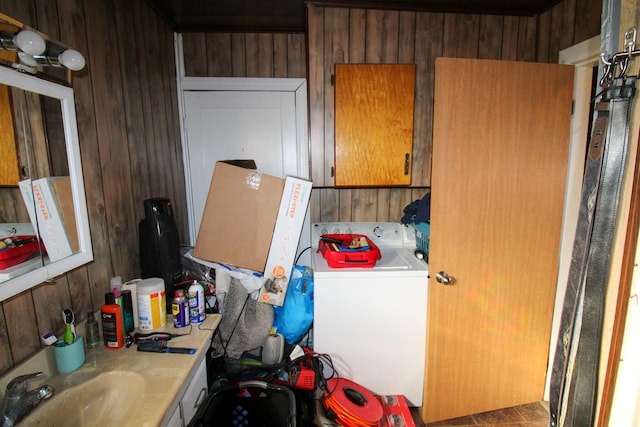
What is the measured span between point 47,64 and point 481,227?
189cm

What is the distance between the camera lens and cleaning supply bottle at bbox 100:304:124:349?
3.59 feet

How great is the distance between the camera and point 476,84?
4.63 feet

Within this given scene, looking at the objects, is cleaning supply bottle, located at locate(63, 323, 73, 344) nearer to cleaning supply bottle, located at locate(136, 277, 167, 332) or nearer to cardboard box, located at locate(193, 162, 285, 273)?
cleaning supply bottle, located at locate(136, 277, 167, 332)

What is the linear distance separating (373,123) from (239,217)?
962 millimetres

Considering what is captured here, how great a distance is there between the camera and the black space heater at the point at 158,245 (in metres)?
1.41

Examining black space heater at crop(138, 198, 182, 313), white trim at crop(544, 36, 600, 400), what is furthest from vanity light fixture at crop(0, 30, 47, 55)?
white trim at crop(544, 36, 600, 400)

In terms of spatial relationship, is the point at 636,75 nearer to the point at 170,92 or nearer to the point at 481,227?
the point at 481,227

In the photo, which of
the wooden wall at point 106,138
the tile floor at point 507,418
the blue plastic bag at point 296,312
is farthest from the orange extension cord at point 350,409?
the wooden wall at point 106,138

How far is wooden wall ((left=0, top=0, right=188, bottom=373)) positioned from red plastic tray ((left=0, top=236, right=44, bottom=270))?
11 cm

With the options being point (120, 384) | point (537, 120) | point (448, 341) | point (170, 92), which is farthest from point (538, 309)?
point (170, 92)

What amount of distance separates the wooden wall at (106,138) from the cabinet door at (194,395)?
0.50 metres

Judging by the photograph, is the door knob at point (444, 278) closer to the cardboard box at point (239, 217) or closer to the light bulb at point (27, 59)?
the cardboard box at point (239, 217)

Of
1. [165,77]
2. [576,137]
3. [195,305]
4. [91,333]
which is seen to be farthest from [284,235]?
[576,137]

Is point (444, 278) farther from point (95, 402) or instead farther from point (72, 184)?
point (72, 184)
